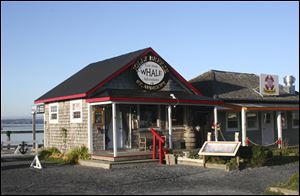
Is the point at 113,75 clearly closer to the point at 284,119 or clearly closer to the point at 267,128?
the point at 267,128

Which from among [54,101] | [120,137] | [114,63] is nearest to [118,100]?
[120,137]

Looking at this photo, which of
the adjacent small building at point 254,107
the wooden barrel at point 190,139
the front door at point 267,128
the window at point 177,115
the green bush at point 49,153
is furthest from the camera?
the front door at point 267,128

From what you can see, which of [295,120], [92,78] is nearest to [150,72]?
[92,78]

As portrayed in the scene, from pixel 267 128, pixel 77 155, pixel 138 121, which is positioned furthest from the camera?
pixel 267 128

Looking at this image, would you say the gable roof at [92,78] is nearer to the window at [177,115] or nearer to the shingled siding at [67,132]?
the shingled siding at [67,132]

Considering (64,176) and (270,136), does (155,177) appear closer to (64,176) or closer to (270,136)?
(64,176)

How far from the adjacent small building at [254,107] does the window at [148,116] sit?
4.29 m

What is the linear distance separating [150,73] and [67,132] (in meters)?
4.84

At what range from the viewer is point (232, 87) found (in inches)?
1020

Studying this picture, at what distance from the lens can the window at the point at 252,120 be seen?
986 inches

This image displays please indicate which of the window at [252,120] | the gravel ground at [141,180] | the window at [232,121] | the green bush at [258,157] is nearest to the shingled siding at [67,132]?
the gravel ground at [141,180]

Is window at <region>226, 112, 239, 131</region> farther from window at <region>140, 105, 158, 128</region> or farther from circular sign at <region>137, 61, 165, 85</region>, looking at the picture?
circular sign at <region>137, 61, 165, 85</region>

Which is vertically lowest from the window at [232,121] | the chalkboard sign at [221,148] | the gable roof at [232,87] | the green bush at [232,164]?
the green bush at [232,164]

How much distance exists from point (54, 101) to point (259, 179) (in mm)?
12224
